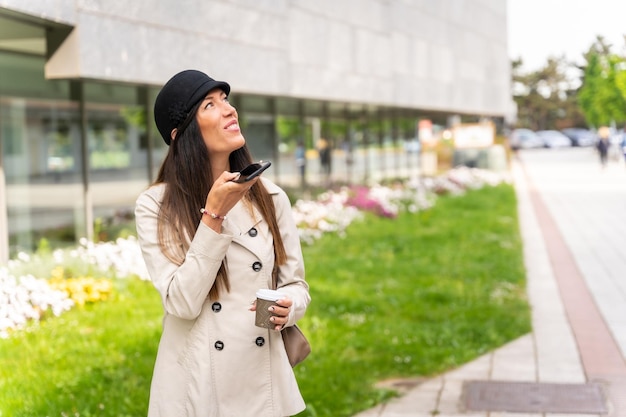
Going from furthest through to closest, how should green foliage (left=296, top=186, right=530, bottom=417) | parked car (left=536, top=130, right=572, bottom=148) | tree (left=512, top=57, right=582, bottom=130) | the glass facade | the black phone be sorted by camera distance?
tree (left=512, top=57, right=582, bottom=130) < parked car (left=536, top=130, right=572, bottom=148) < the glass facade < green foliage (left=296, top=186, right=530, bottom=417) < the black phone

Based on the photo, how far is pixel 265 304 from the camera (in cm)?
275

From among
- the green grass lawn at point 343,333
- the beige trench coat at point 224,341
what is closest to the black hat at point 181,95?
the beige trench coat at point 224,341

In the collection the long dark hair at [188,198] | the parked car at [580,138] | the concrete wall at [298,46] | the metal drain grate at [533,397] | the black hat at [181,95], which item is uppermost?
the concrete wall at [298,46]

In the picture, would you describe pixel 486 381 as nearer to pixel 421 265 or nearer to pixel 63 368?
pixel 63 368

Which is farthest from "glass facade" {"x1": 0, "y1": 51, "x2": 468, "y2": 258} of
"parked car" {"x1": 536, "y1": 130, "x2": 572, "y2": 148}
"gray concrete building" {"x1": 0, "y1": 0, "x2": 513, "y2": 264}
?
"parked car" {"x1": 536, "y1": 130, "x2": 572, "y2": 148}

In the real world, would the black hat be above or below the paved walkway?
above

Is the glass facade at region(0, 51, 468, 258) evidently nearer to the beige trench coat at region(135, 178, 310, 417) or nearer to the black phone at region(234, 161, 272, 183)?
the beige trench coat at region(135, 178, 310, 417)

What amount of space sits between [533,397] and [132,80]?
5.90 metres

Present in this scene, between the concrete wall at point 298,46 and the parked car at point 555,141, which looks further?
the parked car at point 555,141

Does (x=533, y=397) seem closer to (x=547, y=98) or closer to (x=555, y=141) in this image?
(x=555, y=141)

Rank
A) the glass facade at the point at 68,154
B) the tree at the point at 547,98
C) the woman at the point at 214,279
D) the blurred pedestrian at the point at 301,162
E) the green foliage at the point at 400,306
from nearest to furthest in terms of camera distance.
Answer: the woman at the point at 214,279 → the green foliage at the point at 400,306 → the glass facade at the point at 68,154 → the blurred pedestrian at the point at 301,162 → the tree at the point at 547,98

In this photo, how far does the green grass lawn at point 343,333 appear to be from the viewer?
6051mm

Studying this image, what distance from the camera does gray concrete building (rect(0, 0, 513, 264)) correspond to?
9633mm

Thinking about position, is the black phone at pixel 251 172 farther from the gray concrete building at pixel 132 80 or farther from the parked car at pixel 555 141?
the parked car at pixel 555 141
